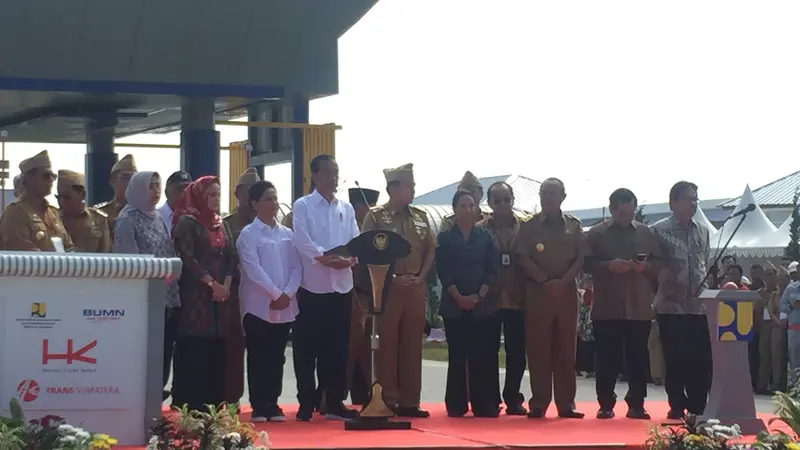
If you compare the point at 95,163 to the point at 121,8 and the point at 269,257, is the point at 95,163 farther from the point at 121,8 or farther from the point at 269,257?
the point at 269,257

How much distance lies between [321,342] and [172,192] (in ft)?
5.87

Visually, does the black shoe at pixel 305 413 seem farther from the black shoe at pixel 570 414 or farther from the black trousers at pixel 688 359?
the black trousers at pixel 688 359

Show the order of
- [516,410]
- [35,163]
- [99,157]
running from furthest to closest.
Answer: [99,157], [516,410], [35,163]

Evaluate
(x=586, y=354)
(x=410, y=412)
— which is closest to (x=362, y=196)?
(x=410, y=412)

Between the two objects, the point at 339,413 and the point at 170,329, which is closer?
the point at 170,329

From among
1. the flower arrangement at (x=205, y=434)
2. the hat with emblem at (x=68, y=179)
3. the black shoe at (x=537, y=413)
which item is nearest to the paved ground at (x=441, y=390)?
the black shoe at (x=537, y=413)

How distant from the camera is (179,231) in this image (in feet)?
34.7

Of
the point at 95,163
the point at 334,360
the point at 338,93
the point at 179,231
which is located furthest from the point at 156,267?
the point at 95,163

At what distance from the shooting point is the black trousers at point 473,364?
39.2 ft

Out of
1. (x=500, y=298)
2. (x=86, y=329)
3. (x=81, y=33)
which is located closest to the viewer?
(x=86, y=329)

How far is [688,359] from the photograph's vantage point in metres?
12.0

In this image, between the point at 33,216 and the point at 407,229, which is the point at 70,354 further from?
the point at 407,229

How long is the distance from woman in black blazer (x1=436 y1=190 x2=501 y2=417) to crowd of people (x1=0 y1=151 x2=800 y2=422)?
0.01 m

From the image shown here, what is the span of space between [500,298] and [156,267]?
3889mm
